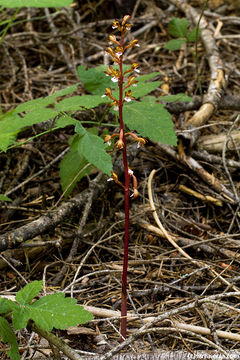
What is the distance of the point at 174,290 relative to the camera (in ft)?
6.34

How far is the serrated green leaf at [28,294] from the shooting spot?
1451 millimetres

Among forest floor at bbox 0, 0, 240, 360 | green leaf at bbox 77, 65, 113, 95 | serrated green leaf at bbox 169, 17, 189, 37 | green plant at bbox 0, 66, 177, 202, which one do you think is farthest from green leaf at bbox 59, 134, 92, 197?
serrated green leaf at bbox 169, 17, 189, 37

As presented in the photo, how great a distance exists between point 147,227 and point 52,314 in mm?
1027

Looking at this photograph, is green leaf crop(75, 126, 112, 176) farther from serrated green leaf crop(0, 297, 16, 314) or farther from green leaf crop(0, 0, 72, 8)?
green leaf crop(0, 0, 72, 8)

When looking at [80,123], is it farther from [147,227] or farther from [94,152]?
[147,227]

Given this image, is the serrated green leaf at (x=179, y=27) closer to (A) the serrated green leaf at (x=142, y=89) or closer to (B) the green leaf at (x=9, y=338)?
(A) the serrated green leaf at (x=142, y=89)

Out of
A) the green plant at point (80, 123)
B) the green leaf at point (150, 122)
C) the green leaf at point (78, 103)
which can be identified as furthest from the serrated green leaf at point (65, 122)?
the green leaf at point (150, 122)

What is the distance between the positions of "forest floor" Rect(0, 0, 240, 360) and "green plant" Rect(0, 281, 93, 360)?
122 mm

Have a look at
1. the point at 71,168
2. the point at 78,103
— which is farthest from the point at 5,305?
the point at 78,103

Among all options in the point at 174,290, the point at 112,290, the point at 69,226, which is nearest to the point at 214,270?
the point at 174,290

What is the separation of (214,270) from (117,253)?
1.75ft

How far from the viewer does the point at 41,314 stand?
1.39 metres

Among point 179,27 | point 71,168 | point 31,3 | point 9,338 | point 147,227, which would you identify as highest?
point 31,3

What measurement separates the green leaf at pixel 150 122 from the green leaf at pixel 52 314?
37.2 inches
